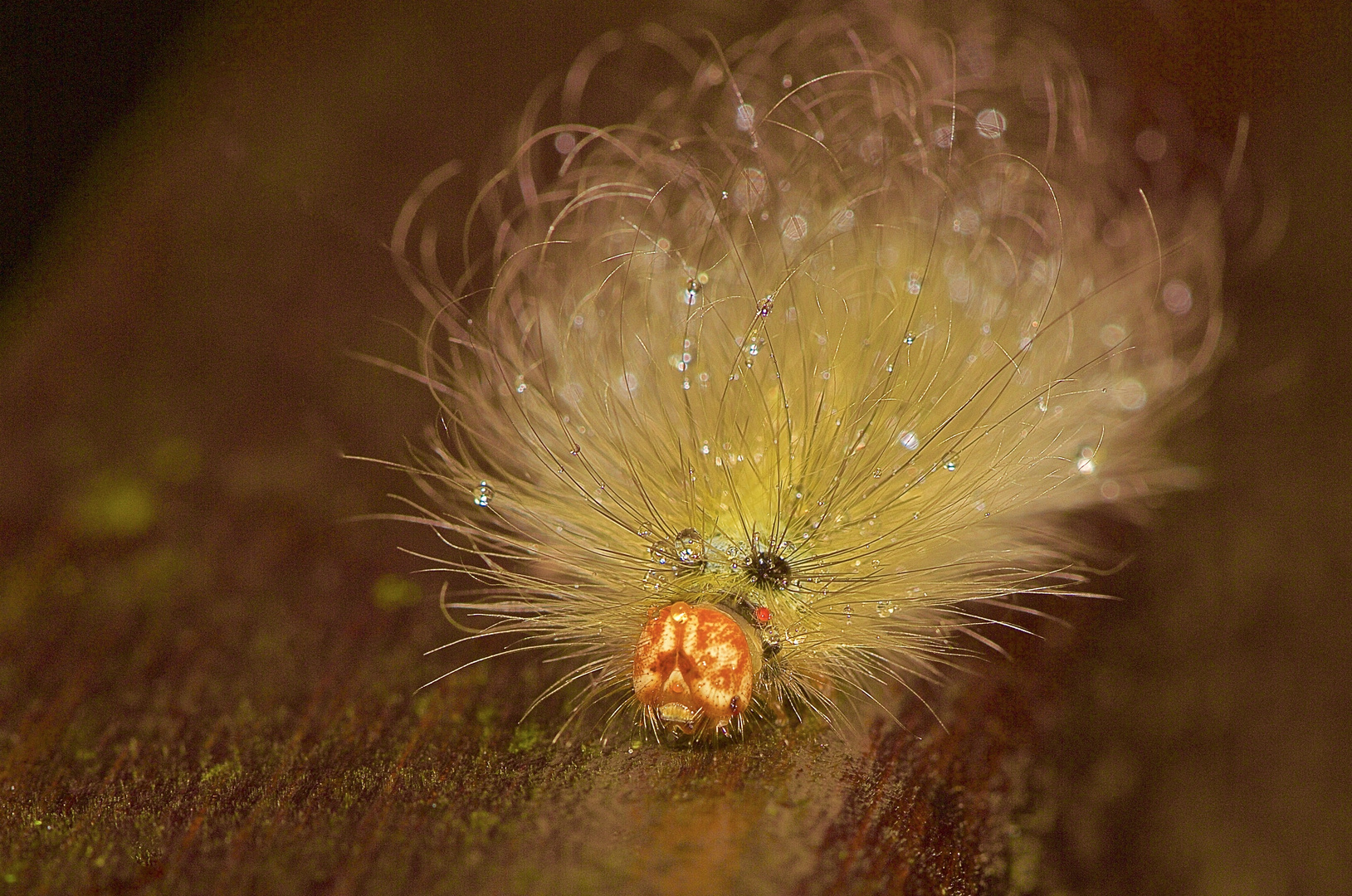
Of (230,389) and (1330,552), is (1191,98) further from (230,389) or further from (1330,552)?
(230,389)

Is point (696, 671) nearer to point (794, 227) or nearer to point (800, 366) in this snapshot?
point (800, 366)

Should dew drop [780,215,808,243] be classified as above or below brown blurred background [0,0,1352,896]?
above

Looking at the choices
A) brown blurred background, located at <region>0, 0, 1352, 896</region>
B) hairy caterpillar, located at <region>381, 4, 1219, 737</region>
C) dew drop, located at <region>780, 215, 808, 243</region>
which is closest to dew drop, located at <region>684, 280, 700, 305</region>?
hairy caterpillar, located at <region>381, 4, 1219, 737</region>

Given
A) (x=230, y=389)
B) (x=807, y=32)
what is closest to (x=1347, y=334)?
(x=807, y=32)

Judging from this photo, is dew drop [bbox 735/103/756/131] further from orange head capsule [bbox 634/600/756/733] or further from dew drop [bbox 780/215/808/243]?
orange head capsule [bbox 634/600/756/733]

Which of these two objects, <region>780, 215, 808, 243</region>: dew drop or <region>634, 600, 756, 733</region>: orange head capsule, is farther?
<region>780, 215, 808, 243</region>: dew drop

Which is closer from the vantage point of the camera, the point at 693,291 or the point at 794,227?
the point at 693,291

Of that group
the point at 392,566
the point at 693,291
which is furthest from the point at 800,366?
the point at 392,566
